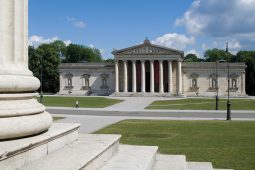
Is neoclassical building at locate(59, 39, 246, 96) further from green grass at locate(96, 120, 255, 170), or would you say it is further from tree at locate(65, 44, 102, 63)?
green grass at locate(96, 120, 255, 170)

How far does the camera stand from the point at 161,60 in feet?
265

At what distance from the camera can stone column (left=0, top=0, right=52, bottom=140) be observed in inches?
203

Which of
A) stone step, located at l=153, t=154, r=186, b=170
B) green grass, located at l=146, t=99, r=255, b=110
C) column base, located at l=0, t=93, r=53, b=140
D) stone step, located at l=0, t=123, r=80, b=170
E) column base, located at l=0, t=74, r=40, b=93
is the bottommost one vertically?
green grass, located at l=146, t=99, r=255, b=110

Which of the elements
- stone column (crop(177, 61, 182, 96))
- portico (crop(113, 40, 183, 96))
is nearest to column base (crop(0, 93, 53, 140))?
portico (crop(113, 40, 183, 96))

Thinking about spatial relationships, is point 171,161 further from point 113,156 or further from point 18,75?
point 18,75

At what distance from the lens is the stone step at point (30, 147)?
4.47 meters

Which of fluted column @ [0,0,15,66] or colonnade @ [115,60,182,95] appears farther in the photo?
colonnade @ [115,60,182,95]

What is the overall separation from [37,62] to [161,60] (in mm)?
27848

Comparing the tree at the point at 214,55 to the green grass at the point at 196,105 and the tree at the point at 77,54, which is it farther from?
the green grass at the point at 196,105

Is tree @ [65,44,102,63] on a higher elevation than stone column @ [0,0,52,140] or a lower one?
higher

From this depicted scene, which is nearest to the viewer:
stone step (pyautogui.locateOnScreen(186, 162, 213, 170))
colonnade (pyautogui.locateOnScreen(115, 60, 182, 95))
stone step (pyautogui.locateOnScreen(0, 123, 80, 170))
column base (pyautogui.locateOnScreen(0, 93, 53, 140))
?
stone step (pyautogui.locateOnScreen(0, 123, 80, 170))

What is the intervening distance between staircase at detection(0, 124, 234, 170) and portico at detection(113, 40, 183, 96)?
2814 inches

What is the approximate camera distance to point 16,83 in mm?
5359

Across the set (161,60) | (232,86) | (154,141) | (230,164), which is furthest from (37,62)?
(230,164)
